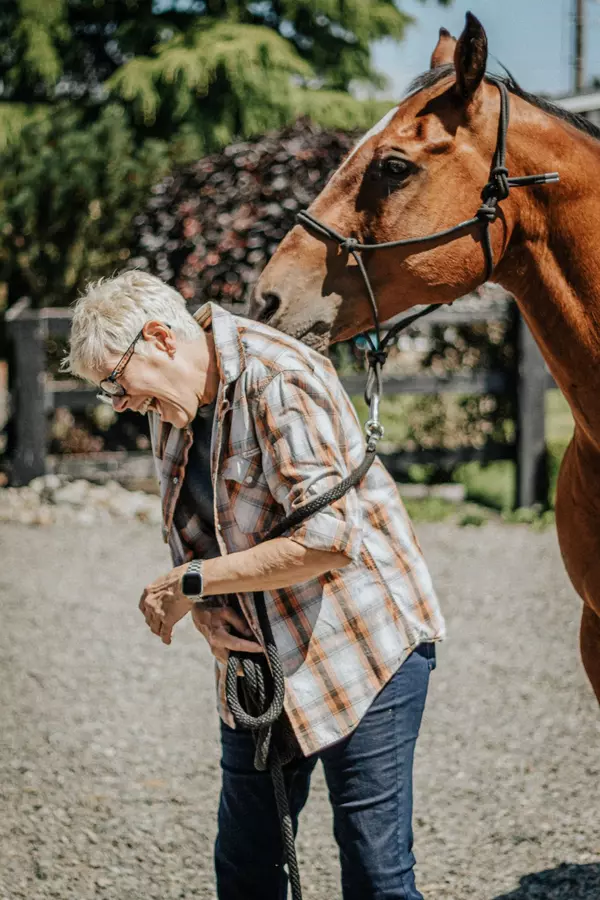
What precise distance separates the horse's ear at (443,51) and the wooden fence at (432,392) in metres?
4.88

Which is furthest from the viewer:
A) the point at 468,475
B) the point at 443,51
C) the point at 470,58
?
the point at 468,475

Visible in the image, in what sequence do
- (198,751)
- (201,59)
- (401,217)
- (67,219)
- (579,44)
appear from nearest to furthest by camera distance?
(401,217) → (198,751) → (67,219) → (201,59) → (579,44)

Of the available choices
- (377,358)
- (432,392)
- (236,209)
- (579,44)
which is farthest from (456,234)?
(579,44)

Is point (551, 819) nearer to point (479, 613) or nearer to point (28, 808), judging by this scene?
point (28, 808)

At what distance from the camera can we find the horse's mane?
7.38 ft

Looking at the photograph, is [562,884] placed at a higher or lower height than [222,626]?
lower

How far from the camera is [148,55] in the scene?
1439 cm

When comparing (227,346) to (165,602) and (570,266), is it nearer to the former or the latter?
(165,602)

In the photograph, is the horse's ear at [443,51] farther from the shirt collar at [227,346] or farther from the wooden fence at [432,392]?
the wooden fence at [432,392]

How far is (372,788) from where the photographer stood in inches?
78.1

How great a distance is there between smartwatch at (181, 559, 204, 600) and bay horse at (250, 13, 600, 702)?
2.10ft

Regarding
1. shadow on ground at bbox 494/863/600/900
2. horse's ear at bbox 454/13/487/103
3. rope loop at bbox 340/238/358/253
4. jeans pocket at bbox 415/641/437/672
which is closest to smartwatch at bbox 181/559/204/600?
jeans pocket at bbox 415/641/437/672

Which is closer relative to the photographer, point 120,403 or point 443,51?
point 120,403

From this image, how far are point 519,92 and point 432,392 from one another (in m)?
5.40
